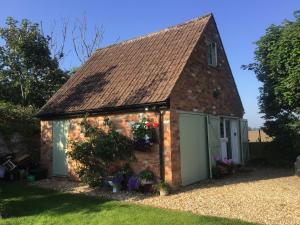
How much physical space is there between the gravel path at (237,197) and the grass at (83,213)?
642 millimetres

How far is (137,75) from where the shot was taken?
13.3 meters

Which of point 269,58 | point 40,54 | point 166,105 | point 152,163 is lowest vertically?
point 152,163

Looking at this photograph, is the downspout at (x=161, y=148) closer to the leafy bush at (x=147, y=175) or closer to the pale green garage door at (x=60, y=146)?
the leafy bush at (x=147, y=175)

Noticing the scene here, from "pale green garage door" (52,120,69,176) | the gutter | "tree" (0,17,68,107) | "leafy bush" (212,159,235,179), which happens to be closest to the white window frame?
"leafy bush" (212,159,235,179)

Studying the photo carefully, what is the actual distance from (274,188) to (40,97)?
1766 cm

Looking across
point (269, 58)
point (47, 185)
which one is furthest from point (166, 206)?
point (269, 58)

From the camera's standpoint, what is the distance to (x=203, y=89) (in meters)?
13.6

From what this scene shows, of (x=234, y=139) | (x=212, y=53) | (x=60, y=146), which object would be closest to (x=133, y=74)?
(x=212, y=53)

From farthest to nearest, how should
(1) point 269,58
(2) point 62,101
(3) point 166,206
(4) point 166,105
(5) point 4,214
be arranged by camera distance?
(1) point 269,58, (2) point 62,101, (4) point 166,105, (3) point 166,206, (5) point 4,214

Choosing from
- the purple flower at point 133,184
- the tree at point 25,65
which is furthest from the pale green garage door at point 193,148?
the tree at point 25,65

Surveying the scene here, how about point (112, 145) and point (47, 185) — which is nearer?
point (112, 145)

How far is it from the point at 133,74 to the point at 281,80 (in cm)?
728

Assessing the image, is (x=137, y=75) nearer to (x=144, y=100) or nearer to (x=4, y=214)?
(x=144, y=100)

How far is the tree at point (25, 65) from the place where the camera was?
23.0 m
